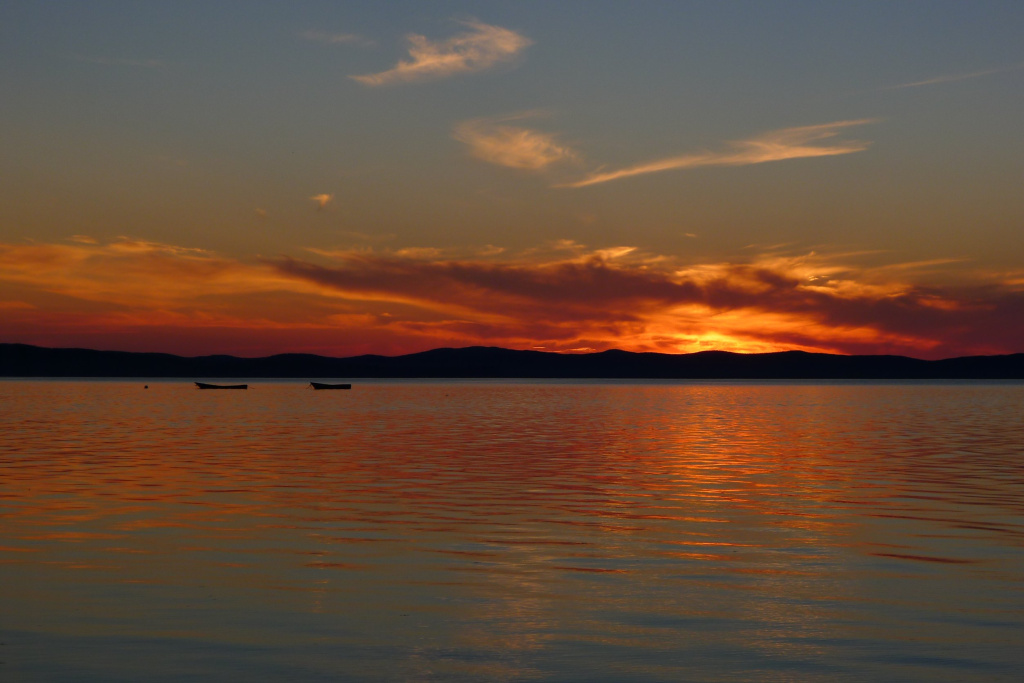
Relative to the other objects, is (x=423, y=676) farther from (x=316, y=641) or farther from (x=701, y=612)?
(x=701, y=612)

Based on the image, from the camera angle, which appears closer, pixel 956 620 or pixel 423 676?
pixel 423 676

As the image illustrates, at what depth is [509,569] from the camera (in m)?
17.5

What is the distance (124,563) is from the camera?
18.0 m

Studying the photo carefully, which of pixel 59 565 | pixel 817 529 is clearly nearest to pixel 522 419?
pixel 817 529

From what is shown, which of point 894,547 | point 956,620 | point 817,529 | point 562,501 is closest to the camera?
point 956,620

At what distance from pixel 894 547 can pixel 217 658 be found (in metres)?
13.8

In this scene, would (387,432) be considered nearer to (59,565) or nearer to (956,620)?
(59,565)

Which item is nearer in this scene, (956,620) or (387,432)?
(956,620)

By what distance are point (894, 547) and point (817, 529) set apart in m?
2.46

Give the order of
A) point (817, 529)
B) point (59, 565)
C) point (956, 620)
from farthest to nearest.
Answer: point (817, 529) → point (59, 565) → point (956, 620)

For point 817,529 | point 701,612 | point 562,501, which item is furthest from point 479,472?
point 701,612

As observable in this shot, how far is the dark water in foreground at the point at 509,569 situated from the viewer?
12.0 m

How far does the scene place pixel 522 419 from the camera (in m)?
77.9

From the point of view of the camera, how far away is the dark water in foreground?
39.5ft
